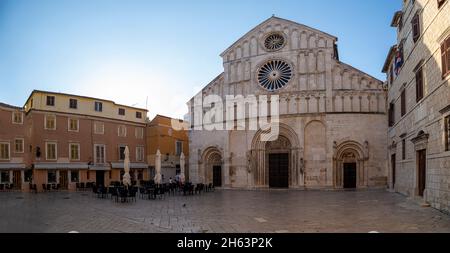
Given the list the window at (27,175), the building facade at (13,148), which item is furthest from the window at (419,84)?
the window at (27,175)

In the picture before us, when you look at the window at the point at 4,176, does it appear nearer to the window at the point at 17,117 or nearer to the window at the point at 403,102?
the window at the point at 17,117

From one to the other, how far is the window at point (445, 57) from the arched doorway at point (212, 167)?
68.4ft

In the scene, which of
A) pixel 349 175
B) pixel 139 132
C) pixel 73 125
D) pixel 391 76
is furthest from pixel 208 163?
pixel 391 76

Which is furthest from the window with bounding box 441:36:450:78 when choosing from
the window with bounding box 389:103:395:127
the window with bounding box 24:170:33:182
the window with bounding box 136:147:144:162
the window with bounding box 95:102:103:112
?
the window with bounding box 24:170:33:182

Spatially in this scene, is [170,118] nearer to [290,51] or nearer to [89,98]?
[89,98]

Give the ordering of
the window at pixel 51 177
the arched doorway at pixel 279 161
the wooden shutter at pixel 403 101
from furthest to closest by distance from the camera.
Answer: the window at pixel 51 177
the arched doorway at pixel 279 161
the wooden shutter at pixel 403 101

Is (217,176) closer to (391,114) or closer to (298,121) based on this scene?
(298,121)

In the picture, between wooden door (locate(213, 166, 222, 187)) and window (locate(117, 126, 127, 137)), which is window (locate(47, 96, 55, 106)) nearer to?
window (locate(117, 126, 127, 137))

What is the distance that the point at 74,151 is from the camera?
96.9 feet

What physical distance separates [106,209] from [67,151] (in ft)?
58.2

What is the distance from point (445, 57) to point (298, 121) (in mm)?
15582

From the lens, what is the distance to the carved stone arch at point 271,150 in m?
26.5

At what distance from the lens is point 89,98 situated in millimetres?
31047
